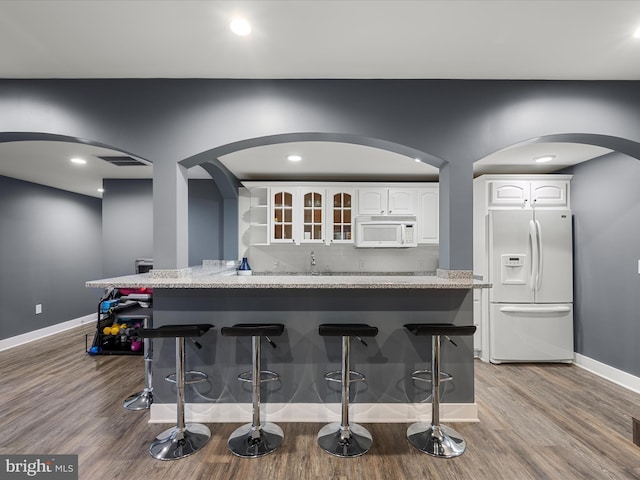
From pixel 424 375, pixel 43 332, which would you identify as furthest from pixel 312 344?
pixel 43 332

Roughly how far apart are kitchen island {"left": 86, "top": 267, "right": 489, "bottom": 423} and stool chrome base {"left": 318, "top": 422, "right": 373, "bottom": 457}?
16 centimetres

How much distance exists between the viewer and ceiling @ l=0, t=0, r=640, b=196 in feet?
5.42

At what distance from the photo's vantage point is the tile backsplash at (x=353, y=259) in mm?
4957

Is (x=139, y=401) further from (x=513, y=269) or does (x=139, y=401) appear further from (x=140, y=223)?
(x=513, y=269)

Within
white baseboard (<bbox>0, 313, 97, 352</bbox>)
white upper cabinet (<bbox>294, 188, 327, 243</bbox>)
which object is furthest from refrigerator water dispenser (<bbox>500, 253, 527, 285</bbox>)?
white baseboard (<bbox>0, 313, 97, 352</bbox>)

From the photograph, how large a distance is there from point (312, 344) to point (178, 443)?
1.08 meters

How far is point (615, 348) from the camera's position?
3293mm

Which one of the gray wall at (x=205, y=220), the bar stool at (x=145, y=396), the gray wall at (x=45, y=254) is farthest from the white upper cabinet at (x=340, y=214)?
the gray wall at (x=45, y=254)

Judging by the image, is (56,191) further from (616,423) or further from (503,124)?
(616,423)

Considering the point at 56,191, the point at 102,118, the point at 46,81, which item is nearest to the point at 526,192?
the point at 102,118

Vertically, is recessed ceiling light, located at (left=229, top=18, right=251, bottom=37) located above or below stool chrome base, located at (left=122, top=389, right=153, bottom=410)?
above

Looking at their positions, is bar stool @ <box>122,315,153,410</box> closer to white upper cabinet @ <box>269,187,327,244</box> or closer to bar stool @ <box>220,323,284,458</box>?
bar stool @ <box>220,323,284,458</box>

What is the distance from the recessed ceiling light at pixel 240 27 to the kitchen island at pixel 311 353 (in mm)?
1628

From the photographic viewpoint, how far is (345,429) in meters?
2.13
